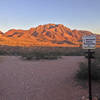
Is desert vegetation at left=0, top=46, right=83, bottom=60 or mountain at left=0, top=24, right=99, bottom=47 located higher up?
mountain at left=0, top=24, right=99, bottom=47

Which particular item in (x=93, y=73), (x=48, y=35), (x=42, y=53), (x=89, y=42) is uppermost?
(x=48, y=35)

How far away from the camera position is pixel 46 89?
5879 millimetres

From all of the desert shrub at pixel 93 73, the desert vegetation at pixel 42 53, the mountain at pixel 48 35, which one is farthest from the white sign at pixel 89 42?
the mountain at pixel 48 35

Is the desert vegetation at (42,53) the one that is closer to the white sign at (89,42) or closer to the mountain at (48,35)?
the white sign at (89,42)

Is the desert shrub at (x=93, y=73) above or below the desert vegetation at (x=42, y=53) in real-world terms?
above

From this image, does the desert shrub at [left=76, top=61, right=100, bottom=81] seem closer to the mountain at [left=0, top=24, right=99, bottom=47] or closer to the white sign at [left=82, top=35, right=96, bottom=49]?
the white sign at [left=82, top=35, right=96, bottom=49]

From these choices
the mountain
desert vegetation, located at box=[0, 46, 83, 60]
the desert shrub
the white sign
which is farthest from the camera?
the mountain

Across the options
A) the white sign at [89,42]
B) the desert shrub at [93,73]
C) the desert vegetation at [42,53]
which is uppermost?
the white sign at [89,42]

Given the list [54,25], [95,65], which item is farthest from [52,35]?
[95,65]

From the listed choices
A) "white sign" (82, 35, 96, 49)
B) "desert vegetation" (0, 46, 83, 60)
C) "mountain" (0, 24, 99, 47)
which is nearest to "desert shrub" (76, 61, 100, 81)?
"white sign" (82, 35, 96, 49)

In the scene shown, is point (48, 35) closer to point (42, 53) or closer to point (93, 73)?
point (42, 53)

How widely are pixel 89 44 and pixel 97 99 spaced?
2.05 meters

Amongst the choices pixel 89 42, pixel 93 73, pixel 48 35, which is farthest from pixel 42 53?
pixel 48 35

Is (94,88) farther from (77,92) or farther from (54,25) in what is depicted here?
(54,25)
